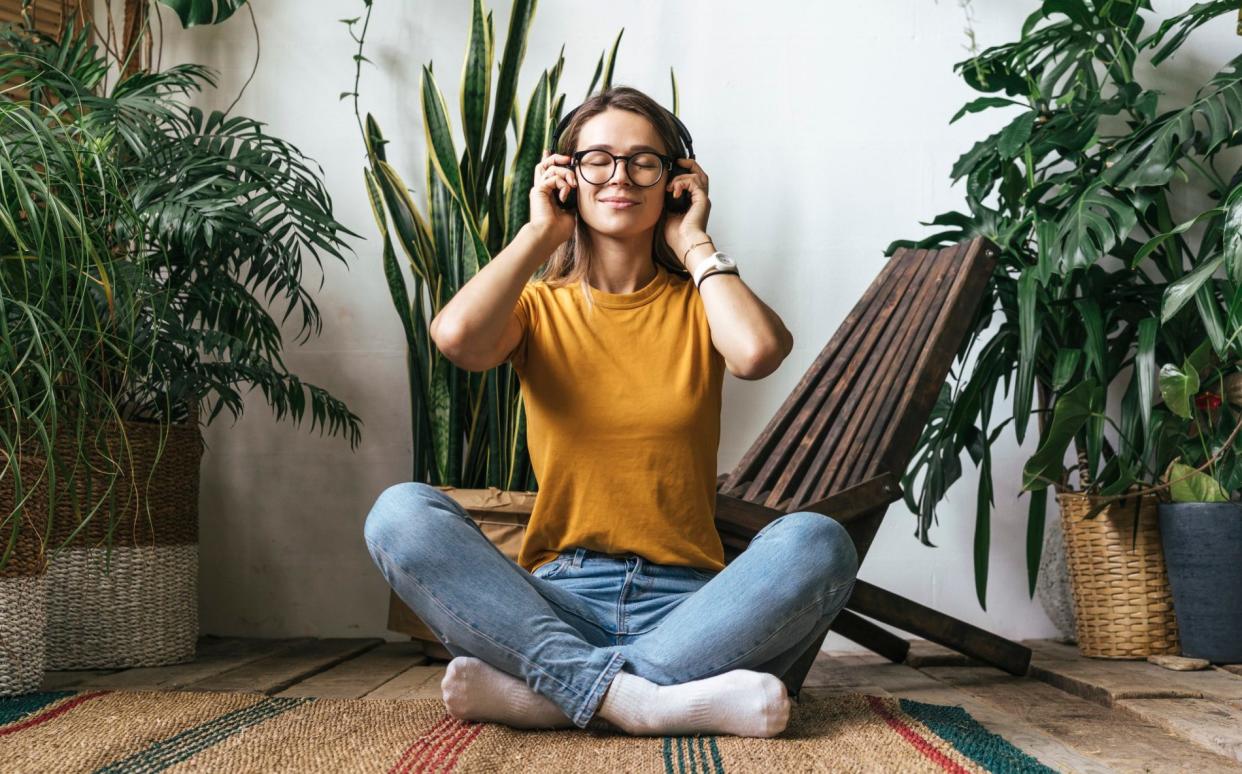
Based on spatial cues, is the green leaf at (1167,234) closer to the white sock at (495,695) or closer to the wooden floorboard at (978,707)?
the wooden floorboard at (978,707)

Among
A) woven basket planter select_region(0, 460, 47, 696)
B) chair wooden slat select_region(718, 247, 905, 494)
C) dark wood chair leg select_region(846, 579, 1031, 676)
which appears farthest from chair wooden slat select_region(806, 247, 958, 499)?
woven basket planter select_region(0, 460, 47, 696)

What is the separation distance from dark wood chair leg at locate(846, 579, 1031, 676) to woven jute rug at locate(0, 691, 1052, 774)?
337 millimetres

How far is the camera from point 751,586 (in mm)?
1331

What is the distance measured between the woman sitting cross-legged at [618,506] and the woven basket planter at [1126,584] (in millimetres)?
959

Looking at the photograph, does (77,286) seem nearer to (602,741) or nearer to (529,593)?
(529,593)

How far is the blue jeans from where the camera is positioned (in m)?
1.31

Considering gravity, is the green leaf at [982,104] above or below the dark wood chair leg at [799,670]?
above

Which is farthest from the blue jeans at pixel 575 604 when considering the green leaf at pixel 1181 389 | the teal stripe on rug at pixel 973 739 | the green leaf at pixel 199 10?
the green leaf at pixel 199 10

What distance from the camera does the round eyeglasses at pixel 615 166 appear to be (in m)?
1.51

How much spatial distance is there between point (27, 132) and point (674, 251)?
1.01 m

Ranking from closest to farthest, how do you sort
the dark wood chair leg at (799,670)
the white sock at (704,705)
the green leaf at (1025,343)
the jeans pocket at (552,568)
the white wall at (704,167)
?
1. the white sock at (704,705)
2. the jeans pocket at (552,568)
3. the dark wood chair leg at (799,670)
4. the green leaf at (1025,343)
5. the white wall at (704,167)

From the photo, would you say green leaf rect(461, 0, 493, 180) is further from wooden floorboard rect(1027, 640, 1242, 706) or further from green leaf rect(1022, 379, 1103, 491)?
wooden floorboard rect(1027, 640, 1242, 706)

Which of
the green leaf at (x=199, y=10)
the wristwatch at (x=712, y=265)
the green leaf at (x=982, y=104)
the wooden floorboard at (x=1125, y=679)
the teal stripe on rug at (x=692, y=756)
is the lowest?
the wooden floorboard at (x=1125, y=679)

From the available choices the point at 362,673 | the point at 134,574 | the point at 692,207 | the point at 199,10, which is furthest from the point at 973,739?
the point at 199,10
